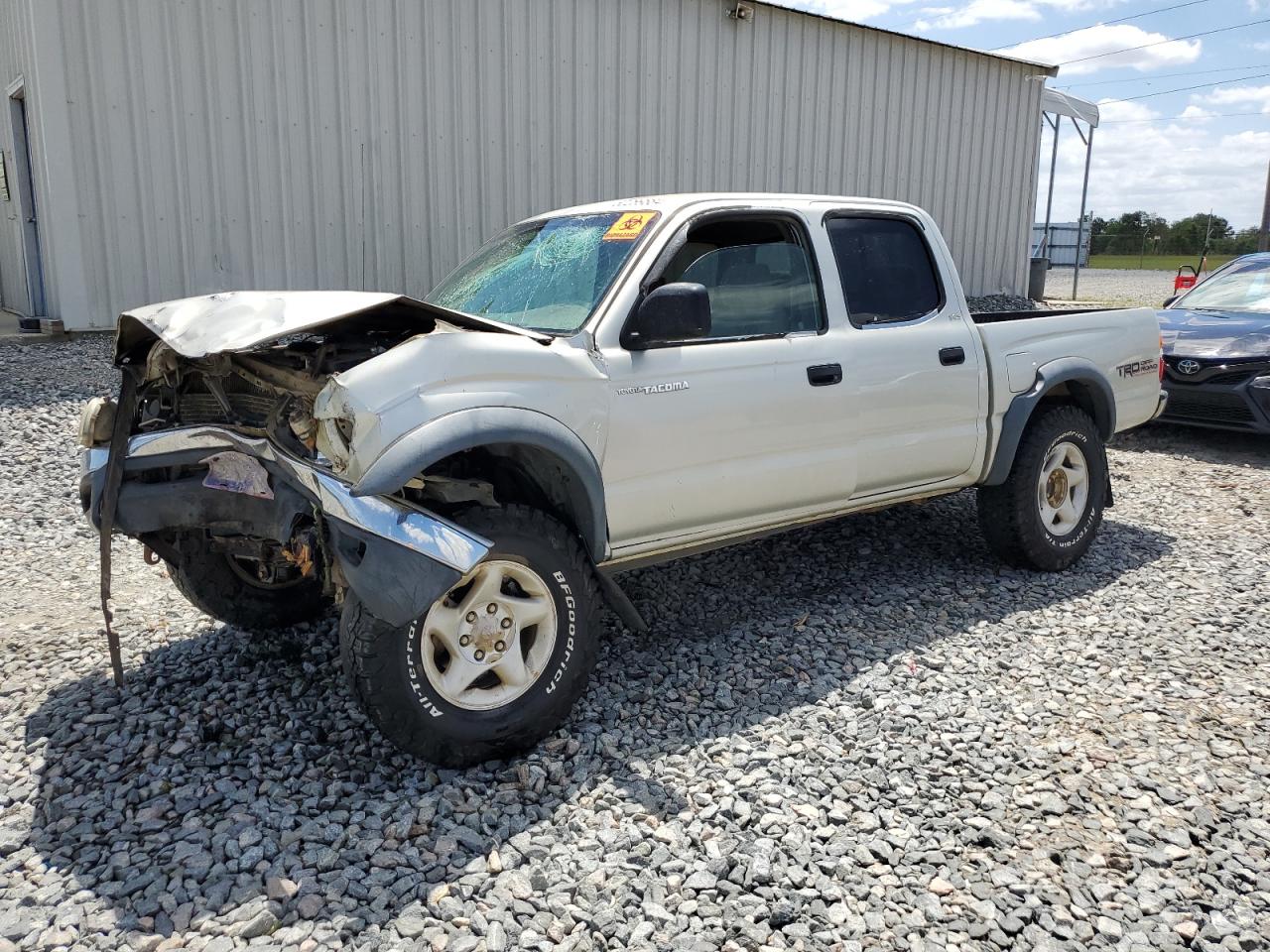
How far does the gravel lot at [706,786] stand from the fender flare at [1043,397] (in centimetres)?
66

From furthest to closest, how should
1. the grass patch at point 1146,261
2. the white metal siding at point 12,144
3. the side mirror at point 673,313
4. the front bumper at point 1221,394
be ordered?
the grass patch at point 1146,261 < the white metal siding at point 12,144 < the front bumper at point 1221,394 < the side mirror at point 673,313

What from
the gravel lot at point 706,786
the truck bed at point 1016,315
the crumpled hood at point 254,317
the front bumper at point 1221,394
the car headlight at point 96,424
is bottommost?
the gravel lot at point 706,786

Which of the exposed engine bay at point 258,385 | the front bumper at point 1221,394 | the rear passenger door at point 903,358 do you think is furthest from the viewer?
the front bumper at point 1221,394

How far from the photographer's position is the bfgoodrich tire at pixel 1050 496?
16.9 ft

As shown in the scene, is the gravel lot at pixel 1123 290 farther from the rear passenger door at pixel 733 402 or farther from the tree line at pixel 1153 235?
the rear passenger door at pixel 733 402

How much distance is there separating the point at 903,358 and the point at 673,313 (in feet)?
4.87

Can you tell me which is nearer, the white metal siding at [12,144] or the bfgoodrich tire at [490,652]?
the bfgoodrich tire at [490,652]

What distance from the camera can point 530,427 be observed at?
3.30 metres

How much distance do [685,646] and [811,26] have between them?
11.5 metres

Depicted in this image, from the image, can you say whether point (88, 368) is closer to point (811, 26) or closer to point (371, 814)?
point (371, 814)

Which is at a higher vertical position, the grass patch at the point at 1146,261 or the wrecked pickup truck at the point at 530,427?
the grass patch at the point at 1146,261

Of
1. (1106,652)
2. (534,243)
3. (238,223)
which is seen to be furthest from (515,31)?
(1106,652)

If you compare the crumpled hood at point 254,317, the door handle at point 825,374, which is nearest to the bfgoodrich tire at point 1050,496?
the door handle at point 825,374

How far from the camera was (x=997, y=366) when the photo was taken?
5008 millimetres
